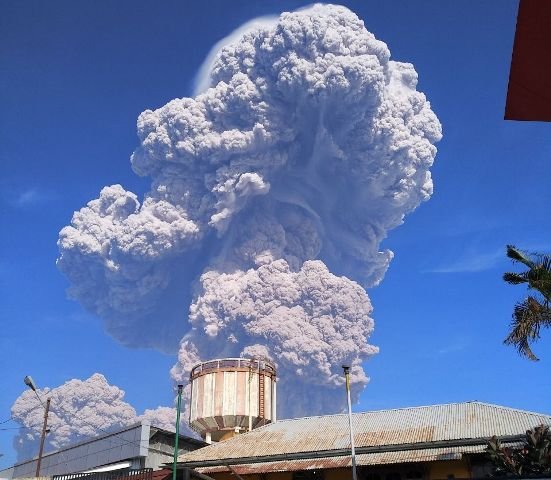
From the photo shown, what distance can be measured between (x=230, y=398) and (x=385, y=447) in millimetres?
19268

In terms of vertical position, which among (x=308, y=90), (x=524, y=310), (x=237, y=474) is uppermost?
(x=308, y=90)

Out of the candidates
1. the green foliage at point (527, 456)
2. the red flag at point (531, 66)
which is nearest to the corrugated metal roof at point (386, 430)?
the green foliage at point (527, 456)

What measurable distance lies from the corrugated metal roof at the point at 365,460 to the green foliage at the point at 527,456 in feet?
9.39

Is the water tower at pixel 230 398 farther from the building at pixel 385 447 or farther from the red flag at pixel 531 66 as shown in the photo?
the red flag at pixel 531 66

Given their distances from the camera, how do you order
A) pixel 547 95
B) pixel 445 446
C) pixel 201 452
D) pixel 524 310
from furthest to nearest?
pixel 201 452
pixel 445 446
pixel 524 310
pixel 547 95

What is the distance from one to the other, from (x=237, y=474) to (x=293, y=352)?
109 meters

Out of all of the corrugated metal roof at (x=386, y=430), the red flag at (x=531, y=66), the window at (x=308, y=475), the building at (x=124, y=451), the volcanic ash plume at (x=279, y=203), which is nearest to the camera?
the red flag at (x=531, y=66)

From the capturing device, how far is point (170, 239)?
140500 millimetres

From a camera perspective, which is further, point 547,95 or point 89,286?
point 89,286

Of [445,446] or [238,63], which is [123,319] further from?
[445,446]

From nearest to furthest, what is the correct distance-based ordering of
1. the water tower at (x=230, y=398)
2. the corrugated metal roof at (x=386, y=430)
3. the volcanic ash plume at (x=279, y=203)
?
the corrugated metal roof at (x=386, y=430) → the water tower at (x=230, y=398) → the volcanic ash plume at (x=279, y=203)

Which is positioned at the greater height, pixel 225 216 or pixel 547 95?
pixel 225 216

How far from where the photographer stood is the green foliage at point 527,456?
22406 millimetres

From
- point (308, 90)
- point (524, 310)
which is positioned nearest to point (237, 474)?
point (524, 310)
